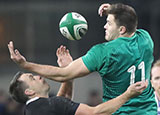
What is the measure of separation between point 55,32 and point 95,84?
176 centimetres

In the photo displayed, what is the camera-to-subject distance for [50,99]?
223 inches

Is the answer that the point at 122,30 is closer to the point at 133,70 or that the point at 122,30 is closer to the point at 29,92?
the point at 133,70

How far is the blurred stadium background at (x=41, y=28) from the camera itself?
12875mm

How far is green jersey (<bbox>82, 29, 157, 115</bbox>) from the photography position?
5.34 m

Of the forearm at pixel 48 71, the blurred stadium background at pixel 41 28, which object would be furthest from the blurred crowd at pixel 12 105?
the forearm at pixel 48 71

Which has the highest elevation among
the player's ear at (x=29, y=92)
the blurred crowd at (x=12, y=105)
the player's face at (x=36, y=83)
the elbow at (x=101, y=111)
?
the player's face at (x=36, y=83)

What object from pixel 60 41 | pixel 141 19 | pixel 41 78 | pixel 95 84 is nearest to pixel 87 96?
pixel 95 84

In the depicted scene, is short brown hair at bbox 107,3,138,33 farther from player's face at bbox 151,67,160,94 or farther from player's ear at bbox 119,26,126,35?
player's face at bbox 151,67,160,94

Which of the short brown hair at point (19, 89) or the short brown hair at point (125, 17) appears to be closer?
the short brown hair at point (125, 17)

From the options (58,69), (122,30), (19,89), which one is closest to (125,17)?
(122,30)

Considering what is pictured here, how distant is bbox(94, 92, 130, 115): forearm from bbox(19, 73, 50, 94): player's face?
0.83 m

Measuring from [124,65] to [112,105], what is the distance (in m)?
0.47

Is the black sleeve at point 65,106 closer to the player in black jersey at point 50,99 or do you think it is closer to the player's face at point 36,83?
the player in black jersey at point 50,99

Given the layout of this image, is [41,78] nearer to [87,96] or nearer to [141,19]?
[87,96]
